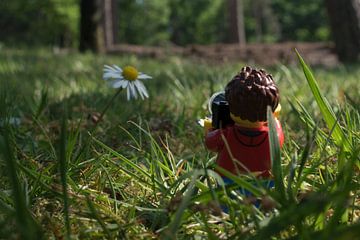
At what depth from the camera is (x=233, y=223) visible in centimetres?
109

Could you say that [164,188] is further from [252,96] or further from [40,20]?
[40,20]

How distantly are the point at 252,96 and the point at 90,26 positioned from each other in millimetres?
8255

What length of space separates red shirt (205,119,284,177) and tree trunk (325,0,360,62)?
6060 mm

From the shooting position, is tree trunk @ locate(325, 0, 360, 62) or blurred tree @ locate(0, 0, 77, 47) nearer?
tree trunk @ locate(325, 0, 360, 62)

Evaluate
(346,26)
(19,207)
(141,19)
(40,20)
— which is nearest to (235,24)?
(40,20)

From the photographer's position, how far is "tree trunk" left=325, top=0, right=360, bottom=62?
22.7ft

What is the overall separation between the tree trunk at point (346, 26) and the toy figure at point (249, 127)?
19.8ft

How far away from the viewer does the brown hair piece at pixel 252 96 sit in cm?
135

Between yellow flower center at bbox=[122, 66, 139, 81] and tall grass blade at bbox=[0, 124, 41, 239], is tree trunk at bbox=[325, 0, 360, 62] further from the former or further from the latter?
tall grass blade at bbox=[0, 124, 41, 239]

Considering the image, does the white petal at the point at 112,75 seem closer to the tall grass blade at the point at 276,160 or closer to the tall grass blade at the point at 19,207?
the tall grass blade at the point at 276,160

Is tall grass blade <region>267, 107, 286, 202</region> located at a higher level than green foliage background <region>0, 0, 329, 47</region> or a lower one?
lower

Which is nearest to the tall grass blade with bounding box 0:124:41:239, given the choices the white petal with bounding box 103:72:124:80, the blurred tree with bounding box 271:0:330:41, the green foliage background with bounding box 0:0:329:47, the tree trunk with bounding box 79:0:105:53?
the white petal with bounding box 103:72:124:80

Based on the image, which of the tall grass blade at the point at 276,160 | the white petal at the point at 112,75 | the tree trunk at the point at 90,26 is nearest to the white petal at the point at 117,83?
the white petal at the point at 112,75

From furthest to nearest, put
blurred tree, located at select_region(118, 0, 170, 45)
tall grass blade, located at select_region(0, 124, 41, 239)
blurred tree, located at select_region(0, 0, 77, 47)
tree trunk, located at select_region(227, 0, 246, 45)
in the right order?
1. blurred tree, located at select_region(118, 0, 170, 45)
2. blurred tree, located at select_region(0, 0, 77, 47)
3. tree trunk, located at select_region(227, 0, 246, 45)
4. tall grass blade, located at select_region(0, 124, 41, 239)
